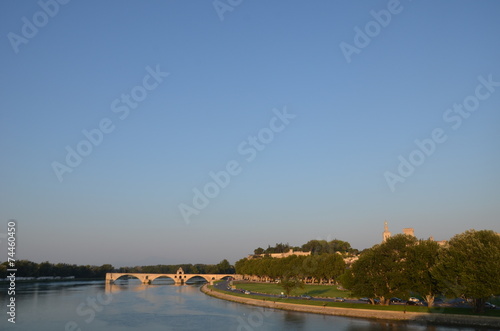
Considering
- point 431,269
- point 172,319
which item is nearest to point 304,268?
point 172,319

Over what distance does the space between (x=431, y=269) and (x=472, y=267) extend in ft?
18.9

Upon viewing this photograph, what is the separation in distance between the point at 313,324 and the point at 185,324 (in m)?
15.5

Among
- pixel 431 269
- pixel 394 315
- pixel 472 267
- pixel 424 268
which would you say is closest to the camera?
pixel 472 267

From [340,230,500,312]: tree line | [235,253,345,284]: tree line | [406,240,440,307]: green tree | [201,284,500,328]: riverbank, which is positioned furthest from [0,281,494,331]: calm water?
[235,253,345,284]: tree line

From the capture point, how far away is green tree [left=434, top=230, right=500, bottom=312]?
143 feet

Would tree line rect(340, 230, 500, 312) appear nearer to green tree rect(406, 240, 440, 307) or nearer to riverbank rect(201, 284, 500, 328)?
green tree rect(406, 240, 440, 307)

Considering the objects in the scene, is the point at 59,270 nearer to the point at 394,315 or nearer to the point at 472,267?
the point at 394,315

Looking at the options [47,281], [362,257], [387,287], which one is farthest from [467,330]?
[47,281]

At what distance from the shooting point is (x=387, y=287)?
55000 mm

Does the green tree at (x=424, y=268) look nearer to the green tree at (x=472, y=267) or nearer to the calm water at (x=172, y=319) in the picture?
the green tree at (x=472, y=267)

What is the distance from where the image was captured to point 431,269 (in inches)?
1980

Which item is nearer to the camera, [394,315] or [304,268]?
[394,315]

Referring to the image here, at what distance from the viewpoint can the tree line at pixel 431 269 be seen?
4434 cm

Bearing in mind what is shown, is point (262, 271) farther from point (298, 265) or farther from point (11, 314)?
point (11, 314)
